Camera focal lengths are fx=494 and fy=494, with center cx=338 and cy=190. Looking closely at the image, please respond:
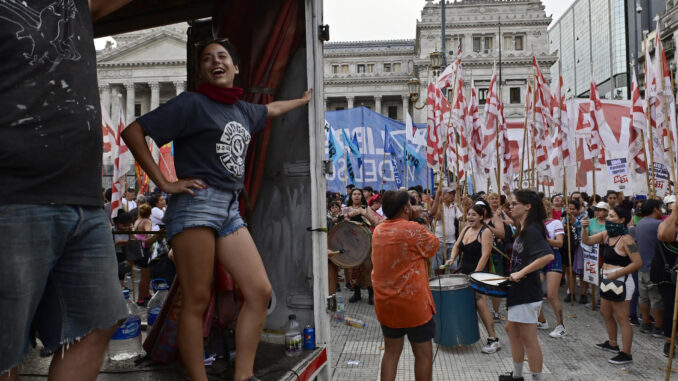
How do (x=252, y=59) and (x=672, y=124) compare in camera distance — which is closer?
(x=252, y=59)

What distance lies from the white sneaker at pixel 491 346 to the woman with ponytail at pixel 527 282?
934 mm

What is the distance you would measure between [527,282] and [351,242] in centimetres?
315

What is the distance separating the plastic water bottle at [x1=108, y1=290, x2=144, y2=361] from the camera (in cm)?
328

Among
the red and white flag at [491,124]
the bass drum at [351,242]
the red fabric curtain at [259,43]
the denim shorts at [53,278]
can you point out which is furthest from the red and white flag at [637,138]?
the denim shorts at [53,278]

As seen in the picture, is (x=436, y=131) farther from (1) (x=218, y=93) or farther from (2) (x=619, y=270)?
(1) (x=218, y=93)

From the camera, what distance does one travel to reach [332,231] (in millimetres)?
7410

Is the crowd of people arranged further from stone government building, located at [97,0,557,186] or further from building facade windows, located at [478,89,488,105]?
stone government building, located at [97,0,557,186]

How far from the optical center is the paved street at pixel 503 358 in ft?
17.0

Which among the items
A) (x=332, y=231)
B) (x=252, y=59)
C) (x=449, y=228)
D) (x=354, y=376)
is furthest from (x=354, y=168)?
Answer: (x=252, y=59)

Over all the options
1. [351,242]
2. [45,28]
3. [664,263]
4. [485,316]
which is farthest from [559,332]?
[45,28]

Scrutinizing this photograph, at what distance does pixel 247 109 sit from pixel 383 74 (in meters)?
64.3

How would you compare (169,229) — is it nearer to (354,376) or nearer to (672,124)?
(354,376)

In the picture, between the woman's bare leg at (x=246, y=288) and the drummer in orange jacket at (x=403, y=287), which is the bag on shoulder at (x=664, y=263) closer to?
the drummer in orange jacket at (x=403, y=287)

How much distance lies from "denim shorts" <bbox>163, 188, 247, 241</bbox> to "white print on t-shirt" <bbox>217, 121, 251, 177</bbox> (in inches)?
5.5
